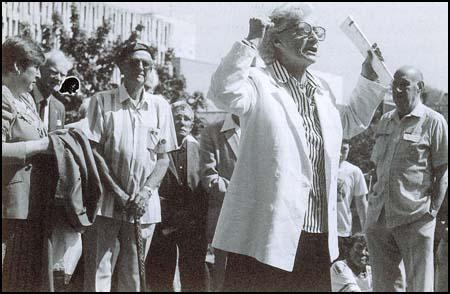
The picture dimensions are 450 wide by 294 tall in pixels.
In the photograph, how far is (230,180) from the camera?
99.7 inches

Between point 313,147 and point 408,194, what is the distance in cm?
118

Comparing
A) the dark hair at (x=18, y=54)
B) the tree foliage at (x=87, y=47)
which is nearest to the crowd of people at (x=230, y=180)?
the dark hair at (x=18, y=54)

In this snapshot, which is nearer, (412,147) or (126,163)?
(126,163)

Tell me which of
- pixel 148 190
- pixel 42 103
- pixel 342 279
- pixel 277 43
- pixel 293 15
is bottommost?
pixel 342 279

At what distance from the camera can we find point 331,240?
2504mm

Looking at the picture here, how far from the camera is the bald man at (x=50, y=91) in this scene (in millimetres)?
2910

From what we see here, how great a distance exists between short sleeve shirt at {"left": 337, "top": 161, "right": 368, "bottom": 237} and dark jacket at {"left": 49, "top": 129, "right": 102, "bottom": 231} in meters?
1.49

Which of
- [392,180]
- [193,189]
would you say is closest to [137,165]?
[193,189]

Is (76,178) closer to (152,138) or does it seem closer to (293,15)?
(152,138)

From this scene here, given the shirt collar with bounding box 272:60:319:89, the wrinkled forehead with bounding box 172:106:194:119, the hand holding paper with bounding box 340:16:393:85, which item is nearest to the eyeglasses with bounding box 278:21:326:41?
the shirt collar with bounding box 272:60:319:89

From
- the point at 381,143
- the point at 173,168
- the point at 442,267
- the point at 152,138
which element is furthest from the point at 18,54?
the point at 442,267

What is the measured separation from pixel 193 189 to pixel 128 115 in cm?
52

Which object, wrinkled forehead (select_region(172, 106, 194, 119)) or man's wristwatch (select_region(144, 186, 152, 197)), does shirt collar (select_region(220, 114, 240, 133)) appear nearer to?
wrinkled forehead (select_region(172, 106, 194, 119))

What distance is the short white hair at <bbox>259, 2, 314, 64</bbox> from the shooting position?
8.61 ft
